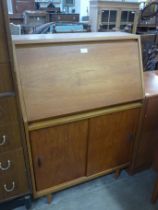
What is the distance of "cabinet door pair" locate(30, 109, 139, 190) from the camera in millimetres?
1138

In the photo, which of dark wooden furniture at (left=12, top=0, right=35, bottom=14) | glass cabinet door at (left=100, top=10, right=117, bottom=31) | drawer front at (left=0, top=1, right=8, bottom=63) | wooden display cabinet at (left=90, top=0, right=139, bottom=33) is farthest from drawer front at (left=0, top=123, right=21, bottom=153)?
dark wooden furniture at (left=12, top=0, right=35, bottom=14)

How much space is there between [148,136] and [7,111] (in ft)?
3.49

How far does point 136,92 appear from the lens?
4.13ft

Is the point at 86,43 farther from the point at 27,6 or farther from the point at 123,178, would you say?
the point at 27,6

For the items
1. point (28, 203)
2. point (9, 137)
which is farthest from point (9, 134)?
point (28, 203)

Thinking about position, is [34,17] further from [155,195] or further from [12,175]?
[155,195]

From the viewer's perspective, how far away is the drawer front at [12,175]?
3.51ft

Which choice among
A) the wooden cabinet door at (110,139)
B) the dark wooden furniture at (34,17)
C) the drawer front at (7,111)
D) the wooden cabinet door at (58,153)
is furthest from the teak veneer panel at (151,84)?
the dark wooden furniture at (34,17)

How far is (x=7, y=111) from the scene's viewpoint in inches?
36.8

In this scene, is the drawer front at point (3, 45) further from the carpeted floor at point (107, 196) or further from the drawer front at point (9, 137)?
the carpeted floor at point (107, 196)

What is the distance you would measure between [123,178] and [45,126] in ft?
3.07

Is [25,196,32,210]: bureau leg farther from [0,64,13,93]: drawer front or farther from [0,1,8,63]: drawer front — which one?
[0,1,8,63]: drawer front

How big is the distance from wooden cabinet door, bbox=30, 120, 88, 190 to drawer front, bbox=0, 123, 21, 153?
0.08m

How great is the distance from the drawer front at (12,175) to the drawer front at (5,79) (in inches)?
15.1
